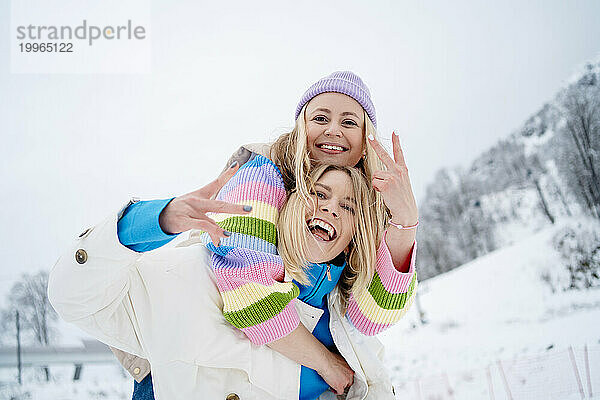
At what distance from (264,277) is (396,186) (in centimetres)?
30

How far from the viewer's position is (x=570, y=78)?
3.86 m

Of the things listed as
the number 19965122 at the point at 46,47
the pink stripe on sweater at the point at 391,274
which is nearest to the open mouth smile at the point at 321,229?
the pink stripe on sweater at the point at 391,274

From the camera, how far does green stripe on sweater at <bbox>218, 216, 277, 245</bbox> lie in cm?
101

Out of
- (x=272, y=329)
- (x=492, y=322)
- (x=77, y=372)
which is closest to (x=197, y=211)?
(x=272, y=329)

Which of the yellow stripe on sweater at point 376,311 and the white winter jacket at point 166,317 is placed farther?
the yellow stripe on sweater at point 376,311

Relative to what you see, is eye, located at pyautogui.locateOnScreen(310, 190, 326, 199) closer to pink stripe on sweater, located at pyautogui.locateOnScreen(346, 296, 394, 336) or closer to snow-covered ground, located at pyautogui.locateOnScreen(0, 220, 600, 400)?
pink stripe on sweater, located at pyautogui.locateOnScreen(346, 296, 394, 336)

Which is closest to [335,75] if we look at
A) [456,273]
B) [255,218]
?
[255,218]

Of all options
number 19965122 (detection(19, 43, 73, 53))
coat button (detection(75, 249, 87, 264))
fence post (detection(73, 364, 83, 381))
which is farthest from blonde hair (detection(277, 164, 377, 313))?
number 19965122 (detection(19, 43, 73, 53))

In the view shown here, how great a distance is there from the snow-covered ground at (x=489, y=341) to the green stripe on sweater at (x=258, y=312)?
1.36 m

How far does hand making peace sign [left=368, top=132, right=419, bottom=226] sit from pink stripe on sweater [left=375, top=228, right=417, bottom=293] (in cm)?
7

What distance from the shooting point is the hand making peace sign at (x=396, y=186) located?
1004 mm

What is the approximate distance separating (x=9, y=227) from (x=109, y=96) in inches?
41.1

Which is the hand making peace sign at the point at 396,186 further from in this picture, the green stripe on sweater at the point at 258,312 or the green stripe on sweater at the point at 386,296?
the green stripe on sweater at the point at 258,312

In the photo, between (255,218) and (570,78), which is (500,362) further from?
(570,78)
